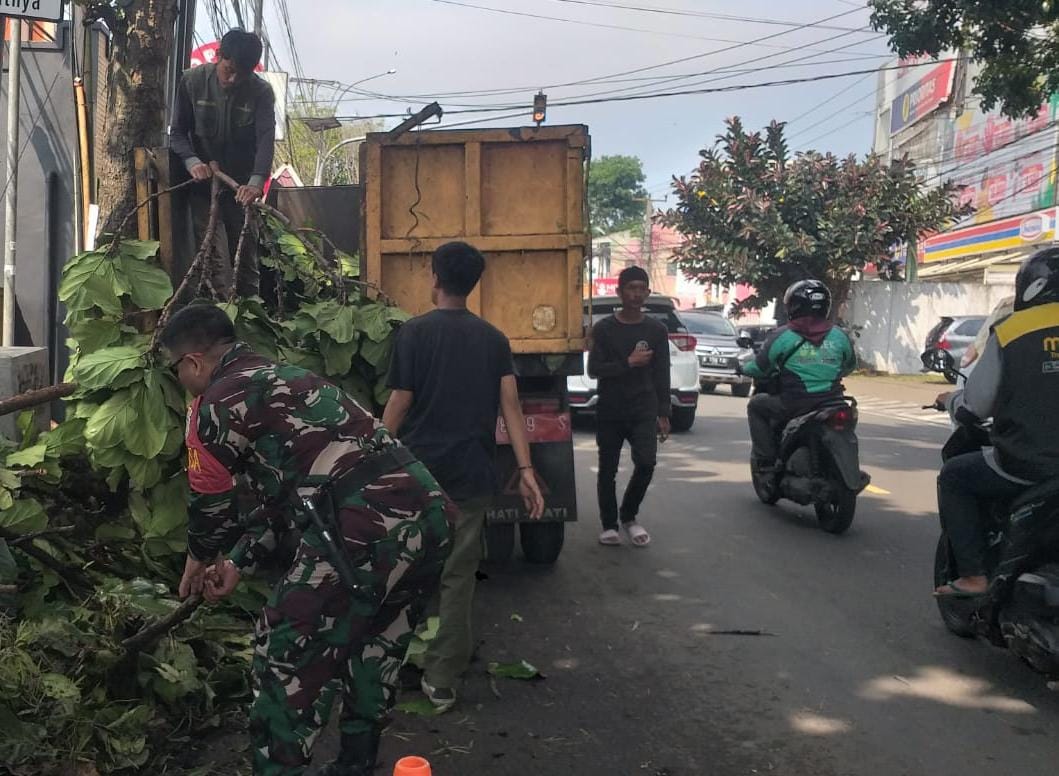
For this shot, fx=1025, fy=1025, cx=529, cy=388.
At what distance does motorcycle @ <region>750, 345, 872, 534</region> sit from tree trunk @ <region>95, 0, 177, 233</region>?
5.09m

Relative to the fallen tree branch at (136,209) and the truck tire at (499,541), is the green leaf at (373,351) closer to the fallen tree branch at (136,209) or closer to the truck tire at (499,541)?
the fallen tree branch at (136,209)

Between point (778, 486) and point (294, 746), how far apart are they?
583cm

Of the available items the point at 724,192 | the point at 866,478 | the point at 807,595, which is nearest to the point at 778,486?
the point at 866,478

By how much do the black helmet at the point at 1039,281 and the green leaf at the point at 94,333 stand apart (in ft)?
13.3

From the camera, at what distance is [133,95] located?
7082 mm

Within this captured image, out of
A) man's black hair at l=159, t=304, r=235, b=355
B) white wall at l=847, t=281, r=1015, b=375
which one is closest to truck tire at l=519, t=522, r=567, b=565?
man's black hair at l=159, t=304, r=235, b=355

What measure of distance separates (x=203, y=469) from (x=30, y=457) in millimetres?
2063

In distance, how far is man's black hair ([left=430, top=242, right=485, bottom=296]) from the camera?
4250 millimetres

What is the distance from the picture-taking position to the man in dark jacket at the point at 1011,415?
4316mm

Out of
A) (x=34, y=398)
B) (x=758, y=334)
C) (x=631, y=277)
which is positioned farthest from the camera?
(x=758, y=334)

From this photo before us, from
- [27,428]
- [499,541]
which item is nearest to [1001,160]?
[499,541]

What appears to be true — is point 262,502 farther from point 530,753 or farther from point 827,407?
point 827,407

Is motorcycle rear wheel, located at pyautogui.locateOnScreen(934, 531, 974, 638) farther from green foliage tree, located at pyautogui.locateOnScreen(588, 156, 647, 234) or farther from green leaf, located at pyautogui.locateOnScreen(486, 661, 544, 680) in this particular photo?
green foliage tree, located at pyautogui.locateOnScreen(588, 156, 647, 234)

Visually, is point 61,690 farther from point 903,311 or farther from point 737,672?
point 903,311
